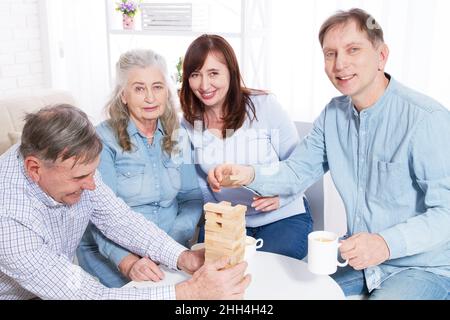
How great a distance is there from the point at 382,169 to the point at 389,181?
1.4 inches

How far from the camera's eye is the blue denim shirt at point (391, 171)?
124 cm

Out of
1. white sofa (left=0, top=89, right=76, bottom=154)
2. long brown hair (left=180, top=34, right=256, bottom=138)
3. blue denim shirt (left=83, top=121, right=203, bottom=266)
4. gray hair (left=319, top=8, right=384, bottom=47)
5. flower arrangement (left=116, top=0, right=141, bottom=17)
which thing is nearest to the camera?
gray hair (left=319, top=8, right=384, bottom=47)

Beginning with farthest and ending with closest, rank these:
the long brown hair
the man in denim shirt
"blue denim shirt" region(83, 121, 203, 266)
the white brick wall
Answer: the white brick wall, the long brown hair, "blue denim shirt" region(83, 121, 203, 266), the man in denim shirt

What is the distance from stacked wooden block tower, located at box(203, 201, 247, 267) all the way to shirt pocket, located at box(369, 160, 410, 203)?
0.42m

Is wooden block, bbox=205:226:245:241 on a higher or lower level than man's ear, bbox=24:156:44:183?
lower

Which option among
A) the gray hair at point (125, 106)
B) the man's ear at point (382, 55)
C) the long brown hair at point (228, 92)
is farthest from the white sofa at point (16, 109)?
the man's ear at point (382, 55)

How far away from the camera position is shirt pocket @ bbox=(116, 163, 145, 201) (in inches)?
66.1

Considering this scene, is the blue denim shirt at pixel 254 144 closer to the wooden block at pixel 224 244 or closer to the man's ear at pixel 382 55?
the man's ear at pixel 382 55

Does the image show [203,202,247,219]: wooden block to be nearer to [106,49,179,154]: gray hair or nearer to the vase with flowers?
[106,49,179,154]: gray hair

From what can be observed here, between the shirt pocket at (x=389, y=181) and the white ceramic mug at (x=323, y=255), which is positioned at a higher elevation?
the shirt pocket at (x=389, y=181)

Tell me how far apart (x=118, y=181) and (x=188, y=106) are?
0.36 metres

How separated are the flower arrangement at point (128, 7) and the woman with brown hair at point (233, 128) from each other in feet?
4.86

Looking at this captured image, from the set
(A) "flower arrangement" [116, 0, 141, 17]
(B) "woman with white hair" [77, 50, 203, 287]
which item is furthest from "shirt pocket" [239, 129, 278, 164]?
(A) "flower arrangement" [116, 0, 141, 17]

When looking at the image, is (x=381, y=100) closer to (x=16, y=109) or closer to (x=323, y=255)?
(x=323, y=255)
